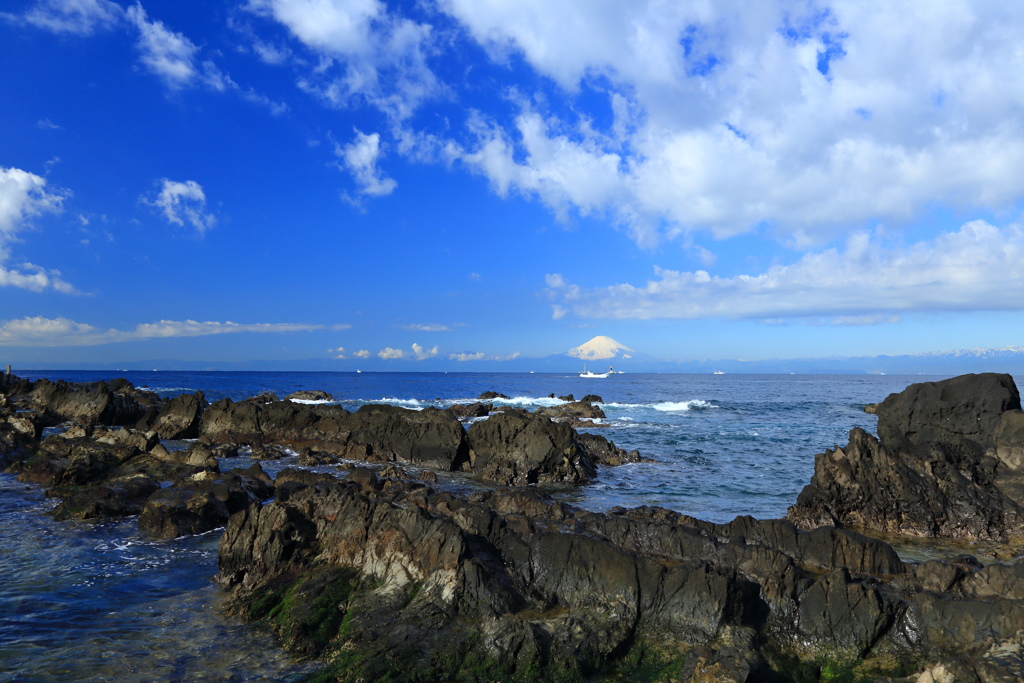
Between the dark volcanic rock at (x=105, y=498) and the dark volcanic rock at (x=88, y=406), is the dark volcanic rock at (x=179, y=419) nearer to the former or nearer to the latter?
the dark volcanic rock at (x=88, y=406)

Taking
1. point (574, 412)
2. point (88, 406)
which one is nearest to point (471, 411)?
point (574, 412)

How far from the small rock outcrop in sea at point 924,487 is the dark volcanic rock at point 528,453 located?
7958 mm

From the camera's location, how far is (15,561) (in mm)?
10461

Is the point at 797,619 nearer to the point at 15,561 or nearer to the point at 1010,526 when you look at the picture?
the point at 1010,526

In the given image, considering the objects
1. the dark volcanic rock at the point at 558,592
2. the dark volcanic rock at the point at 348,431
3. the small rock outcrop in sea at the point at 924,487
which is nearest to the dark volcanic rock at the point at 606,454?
the dark volcanic rock at the point at 348,431

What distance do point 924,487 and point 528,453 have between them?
466 inches

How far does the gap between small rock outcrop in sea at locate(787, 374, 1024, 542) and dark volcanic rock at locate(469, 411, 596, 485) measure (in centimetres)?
796

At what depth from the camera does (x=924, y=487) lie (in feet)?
45.9

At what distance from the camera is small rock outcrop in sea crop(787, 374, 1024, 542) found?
13.4 meters

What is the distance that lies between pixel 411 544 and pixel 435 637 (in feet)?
5.49

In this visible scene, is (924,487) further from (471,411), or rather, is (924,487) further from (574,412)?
(471,411)

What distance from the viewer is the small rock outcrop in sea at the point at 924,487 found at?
1341 centimetres

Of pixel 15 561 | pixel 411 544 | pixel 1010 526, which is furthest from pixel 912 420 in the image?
A: pixel 15 561

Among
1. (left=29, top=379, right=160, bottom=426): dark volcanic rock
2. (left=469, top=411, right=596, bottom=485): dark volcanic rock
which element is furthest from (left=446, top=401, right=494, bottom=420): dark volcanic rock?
(left=469, top=411, right=596, bottom=485): dark volcanic rock
